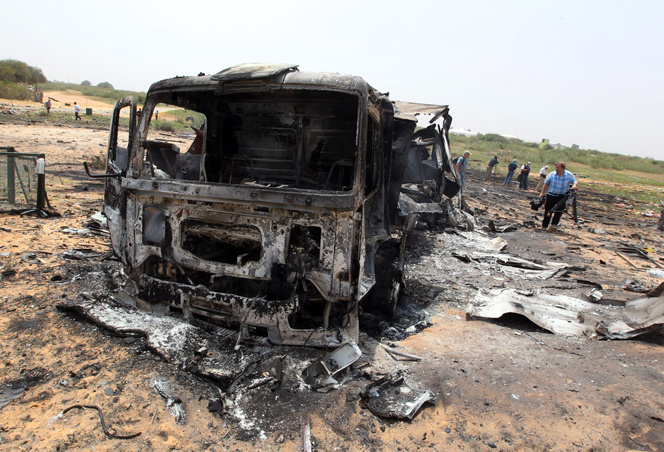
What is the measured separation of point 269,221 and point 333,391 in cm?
135

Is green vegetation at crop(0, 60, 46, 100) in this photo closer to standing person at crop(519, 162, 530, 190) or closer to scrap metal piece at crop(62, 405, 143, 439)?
standing person at crop(519, 162, 530, 190)

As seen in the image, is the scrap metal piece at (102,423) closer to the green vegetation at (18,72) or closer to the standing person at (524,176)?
the standing person at (524,176)

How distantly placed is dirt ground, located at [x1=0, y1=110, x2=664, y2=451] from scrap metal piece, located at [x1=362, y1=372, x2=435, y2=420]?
0.06m

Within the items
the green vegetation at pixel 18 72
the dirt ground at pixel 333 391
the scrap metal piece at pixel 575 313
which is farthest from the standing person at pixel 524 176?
the green vegetation at pixel 18 72

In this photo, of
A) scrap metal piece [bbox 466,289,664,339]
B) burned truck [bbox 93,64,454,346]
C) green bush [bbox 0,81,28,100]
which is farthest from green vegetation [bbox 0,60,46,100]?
scrap metal piece [bbox 466,289,664,339]

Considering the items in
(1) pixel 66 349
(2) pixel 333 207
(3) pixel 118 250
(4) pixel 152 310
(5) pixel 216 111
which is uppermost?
(5) pixel 216 111

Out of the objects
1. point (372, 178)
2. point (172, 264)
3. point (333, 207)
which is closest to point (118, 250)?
point (172, 264)

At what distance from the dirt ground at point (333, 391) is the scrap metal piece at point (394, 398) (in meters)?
0.06

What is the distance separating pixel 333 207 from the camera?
9.94 feet

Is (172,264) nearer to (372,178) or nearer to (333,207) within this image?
(333,207)

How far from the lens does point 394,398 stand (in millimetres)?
2861

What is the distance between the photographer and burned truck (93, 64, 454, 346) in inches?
123

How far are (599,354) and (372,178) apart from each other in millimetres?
2823

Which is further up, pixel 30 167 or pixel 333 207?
pixel 333 207
